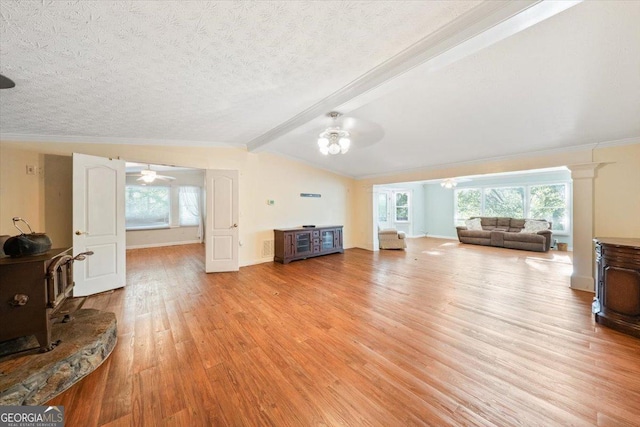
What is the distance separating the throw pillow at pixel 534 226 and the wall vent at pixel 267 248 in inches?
301

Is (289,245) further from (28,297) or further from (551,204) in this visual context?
(551,204)

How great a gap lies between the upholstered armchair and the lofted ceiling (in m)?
3.82

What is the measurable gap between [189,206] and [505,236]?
34.7 ft

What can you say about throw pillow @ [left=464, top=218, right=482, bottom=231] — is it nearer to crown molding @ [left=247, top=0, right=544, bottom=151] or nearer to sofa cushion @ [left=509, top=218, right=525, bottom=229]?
sofa cushion @ [left=509, top=218, right=525, bottom=229]

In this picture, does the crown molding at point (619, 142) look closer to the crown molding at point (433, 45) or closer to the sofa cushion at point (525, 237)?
the crown molding at point (433, 45)

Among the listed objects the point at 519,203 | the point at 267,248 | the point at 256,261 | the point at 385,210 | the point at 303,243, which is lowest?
the point at 256,261

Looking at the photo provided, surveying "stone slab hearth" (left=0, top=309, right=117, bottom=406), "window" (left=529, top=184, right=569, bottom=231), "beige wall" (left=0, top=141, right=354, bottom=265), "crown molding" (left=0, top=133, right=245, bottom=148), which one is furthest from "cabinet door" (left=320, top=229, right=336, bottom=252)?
"window" (left=529, top=184, right=569, bottom=231)

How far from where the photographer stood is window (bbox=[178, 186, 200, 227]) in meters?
8.30

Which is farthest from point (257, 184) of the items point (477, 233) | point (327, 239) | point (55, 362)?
point (477, 233)

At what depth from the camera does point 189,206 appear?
8.48 meters

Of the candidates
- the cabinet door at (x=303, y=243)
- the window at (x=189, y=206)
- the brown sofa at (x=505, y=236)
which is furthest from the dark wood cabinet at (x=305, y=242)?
the brown sofa at (x=505, y=236)

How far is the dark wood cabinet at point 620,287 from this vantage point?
93.7 inches

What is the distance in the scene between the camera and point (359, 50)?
1929 mm

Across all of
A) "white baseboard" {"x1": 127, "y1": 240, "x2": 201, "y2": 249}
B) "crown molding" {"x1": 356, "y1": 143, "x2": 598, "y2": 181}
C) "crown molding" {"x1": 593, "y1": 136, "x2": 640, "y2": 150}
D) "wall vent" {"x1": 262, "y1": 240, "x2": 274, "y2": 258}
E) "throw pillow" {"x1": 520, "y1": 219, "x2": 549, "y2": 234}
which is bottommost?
"white baseboard" {"x1": 127, "y1": 240, "x2": 201, "y2": 249}
